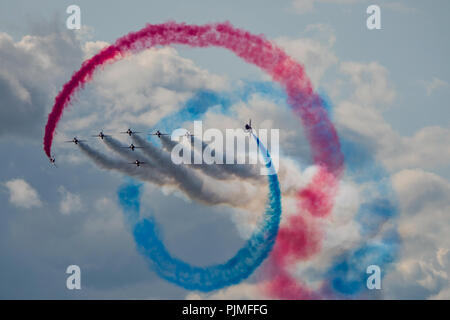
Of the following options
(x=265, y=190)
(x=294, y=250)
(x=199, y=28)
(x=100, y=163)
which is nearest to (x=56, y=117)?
(x=100, y=163)
